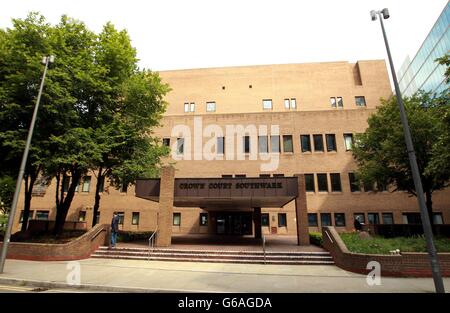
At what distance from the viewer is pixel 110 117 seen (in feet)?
60.3

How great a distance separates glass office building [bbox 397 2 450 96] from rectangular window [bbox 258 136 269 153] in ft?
66.4

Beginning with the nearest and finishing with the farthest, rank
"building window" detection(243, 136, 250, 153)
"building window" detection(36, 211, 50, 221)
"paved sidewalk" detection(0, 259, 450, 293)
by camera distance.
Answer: "paved sidewalk" detection(0, 259, 450, 293)
"building window" detection(243, 136, 250, 153)
"building window" detection(36, 211, 50, 221)

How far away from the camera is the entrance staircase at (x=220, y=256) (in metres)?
13.4

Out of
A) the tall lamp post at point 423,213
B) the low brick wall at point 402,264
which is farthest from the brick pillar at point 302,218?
the tall lamp post at point 423,213

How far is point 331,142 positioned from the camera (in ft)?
99.2

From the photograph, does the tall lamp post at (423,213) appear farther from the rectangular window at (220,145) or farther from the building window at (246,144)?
the rectangular window at (220,145)

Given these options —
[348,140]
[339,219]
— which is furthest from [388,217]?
[348,140]

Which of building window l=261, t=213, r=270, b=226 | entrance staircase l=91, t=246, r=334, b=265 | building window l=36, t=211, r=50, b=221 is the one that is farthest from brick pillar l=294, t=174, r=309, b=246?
building window l=36, t=211, r=50, b=221

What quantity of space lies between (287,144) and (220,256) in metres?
19.4

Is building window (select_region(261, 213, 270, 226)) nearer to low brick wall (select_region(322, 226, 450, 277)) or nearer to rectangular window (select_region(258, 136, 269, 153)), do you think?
rectangular window (select_region(258, 136, 269, 153))

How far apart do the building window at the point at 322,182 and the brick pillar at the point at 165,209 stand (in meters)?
18.0

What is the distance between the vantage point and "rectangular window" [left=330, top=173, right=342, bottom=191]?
28.7 meters

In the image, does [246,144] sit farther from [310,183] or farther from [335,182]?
[335,182]
